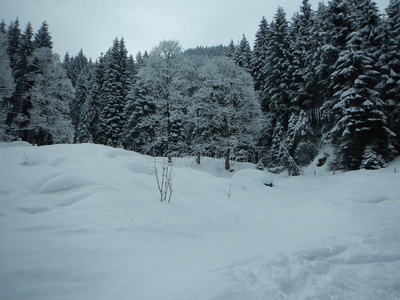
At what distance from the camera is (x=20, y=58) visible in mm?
25875

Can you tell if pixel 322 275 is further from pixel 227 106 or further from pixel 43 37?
pixel 43 37

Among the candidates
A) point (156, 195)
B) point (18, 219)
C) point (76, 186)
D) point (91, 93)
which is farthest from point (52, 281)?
point (91, 93)

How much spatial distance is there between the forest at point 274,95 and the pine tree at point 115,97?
50 cm

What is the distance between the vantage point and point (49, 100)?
63.4ft

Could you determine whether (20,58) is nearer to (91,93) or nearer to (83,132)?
(91,93)

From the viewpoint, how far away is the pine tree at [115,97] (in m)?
28.3

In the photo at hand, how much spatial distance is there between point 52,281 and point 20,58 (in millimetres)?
34732

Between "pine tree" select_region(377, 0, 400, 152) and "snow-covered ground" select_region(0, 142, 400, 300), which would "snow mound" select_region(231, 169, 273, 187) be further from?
"pine tree" select_region(377, 0, 400, 152)

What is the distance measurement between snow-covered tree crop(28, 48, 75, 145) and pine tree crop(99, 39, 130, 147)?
7.54m

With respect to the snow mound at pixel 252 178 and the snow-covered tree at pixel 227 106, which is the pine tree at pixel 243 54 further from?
the snow mound at pixel 252 178

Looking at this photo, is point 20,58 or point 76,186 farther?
point 20,58

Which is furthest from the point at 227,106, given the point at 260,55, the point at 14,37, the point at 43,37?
the point at 14,37

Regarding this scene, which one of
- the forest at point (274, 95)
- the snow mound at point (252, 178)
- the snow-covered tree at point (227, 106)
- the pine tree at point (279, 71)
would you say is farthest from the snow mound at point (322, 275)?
the pine tree at point (279, 71)

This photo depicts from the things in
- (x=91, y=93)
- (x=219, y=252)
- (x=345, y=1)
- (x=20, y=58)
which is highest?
(x=345, y=1)
